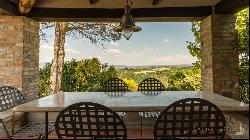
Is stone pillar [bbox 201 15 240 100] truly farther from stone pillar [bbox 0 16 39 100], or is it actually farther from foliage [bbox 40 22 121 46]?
foliage [bbox 40 22 121 46]

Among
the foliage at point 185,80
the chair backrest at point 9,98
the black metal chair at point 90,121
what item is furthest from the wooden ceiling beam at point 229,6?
the chair backrest at point 9,98

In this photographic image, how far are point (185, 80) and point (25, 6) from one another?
175 inches

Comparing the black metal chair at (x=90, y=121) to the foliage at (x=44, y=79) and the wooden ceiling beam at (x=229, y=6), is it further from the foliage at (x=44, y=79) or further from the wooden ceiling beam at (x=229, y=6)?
the foliage at (x=44, y=79)

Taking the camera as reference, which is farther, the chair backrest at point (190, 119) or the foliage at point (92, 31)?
the foliage at point (92, 31)

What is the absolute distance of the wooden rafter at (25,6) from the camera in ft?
18.7

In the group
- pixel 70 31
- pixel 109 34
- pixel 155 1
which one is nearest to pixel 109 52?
pixel 109 34

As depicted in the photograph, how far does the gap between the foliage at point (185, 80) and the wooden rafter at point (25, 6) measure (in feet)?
13.2

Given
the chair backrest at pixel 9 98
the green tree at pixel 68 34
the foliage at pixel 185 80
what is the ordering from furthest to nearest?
the green tree at pixel 68 34 < the foliage at pixel 185 80 < the chair backrest at pixel 9 98

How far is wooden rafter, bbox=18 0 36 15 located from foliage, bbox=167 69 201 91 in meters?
4.03

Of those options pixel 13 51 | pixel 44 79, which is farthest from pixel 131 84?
pixel 13 51

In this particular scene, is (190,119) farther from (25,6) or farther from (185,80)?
(185,80)

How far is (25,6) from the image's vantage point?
5750 millimetres

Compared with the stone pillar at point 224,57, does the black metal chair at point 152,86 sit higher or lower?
lower

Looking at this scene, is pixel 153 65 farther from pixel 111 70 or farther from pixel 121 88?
pixel 121 88
